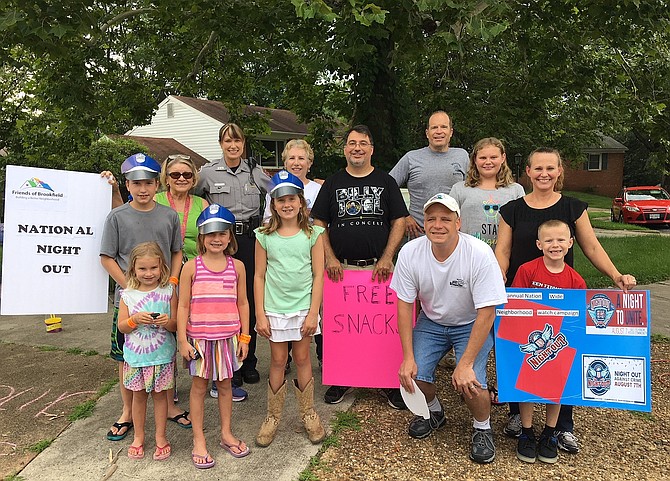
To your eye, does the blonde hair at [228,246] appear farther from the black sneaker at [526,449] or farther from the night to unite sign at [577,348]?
the black sneaker at [526,449]

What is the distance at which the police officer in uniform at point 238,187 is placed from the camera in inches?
166

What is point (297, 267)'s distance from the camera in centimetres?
354

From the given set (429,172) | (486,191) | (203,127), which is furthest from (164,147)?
(486,191)

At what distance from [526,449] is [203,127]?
28076 mm

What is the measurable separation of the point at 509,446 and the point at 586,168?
40337 mm

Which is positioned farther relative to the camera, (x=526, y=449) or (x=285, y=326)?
(x=285, y=326)

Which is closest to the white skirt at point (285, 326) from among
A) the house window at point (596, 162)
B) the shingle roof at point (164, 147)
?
the shingle roof at point (164, 147)

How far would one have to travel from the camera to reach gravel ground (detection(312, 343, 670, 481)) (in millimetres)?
3207

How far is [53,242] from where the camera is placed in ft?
13.0

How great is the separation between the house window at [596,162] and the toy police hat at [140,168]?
40.7 meters

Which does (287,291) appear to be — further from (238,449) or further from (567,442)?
(567,442)

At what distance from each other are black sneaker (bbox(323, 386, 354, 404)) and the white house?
2444 cm

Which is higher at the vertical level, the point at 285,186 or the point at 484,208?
the point at 285,186

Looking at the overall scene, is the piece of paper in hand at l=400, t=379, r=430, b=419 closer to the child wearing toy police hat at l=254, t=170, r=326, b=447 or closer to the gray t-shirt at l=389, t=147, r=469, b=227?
the child wearing toy police hat at l=254, t=170, r=326, b=447
